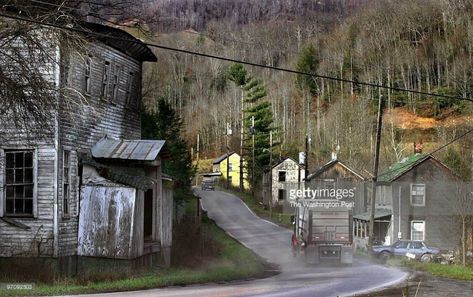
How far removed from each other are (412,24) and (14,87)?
3757 inches

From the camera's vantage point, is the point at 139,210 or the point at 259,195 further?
the point at 259,195

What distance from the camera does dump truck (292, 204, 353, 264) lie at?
31234 millimetres

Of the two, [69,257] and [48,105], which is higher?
[48,105]

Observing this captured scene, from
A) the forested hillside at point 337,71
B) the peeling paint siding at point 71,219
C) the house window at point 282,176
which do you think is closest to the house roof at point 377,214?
the forested hillside at point 337,71

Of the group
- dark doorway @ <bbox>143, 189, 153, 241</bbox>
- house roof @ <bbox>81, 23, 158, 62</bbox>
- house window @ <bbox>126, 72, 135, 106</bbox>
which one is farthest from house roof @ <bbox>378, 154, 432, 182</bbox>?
dark doorway @ <bbox>143, 189, 153, 241</bbox>

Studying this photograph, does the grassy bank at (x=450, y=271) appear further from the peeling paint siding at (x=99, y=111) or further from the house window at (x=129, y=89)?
the house window at (x=129, y=89)

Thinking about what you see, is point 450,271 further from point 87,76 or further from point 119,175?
point 87,76

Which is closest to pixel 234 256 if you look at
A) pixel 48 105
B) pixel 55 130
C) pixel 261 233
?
pixel 55 130

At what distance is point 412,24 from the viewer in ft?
338

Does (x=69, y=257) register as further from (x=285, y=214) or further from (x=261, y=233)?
(x=285, y=214)

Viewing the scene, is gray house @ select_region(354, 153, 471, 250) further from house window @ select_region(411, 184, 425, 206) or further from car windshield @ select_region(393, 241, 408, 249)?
car windshield @ select_region(393, 241, 408, 249)

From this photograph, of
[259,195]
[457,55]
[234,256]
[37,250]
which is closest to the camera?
[37,250]

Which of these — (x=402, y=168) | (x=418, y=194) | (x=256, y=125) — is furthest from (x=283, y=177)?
(x=418, y=194)

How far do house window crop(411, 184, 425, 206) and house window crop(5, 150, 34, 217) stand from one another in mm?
36919
